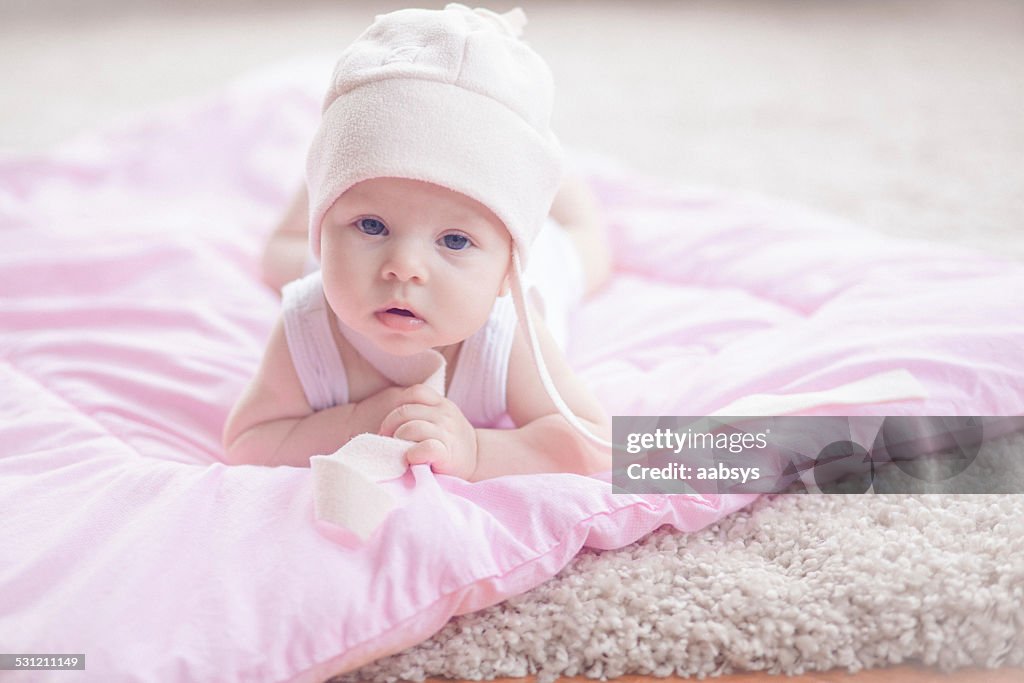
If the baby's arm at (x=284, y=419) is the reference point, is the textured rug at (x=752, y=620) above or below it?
below

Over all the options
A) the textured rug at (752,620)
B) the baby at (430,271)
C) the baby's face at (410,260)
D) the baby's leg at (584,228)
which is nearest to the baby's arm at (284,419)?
the baby at (430,271)

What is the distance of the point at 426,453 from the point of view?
3.13 feet

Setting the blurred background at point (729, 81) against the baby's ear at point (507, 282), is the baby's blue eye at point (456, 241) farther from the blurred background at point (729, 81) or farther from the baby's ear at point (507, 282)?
the blurred background at point (729, 81)

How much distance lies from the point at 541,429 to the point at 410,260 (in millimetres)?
247

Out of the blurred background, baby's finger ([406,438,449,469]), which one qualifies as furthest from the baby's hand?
the blurred background

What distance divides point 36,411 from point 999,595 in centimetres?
97

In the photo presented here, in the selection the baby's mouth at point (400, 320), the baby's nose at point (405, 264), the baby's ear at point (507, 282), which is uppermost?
the baby's ear at point (507, 282)

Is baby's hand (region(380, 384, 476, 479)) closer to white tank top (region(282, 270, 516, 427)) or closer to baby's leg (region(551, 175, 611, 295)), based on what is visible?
white tank top (region(282, 270, 516, 427))

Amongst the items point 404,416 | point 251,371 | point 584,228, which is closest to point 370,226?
point 404,416

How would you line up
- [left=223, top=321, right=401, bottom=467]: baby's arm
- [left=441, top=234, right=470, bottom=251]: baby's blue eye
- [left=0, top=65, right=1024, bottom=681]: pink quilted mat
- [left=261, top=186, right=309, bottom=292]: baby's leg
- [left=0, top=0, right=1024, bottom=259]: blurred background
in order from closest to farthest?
[left=0, top=65, right=1024, bottom=681]: pink quilted mat < [left=441, top=234, right=470, bottom=251]: baby's blue eye < [left=223, top=321, right=401, bottom=467]: baby's arm < [left=261, top=186, right=309, bottom=292]: baby's leg < [left=0, top=0, right=1024, bottom=259]: blurred background

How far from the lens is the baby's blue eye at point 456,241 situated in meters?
0.95

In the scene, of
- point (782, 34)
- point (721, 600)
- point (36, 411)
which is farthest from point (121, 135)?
point (782, 34)

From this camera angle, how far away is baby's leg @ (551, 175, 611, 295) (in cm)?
149

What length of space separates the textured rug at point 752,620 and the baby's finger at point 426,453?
14 cm
